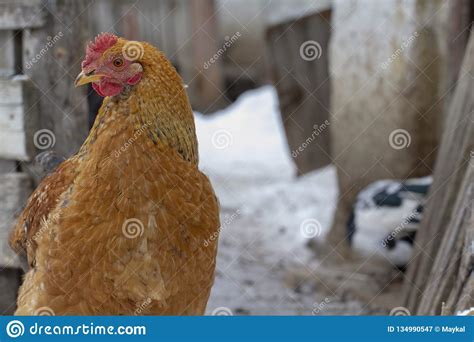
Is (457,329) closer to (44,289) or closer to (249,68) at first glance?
(44,289)

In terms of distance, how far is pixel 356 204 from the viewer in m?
5.38

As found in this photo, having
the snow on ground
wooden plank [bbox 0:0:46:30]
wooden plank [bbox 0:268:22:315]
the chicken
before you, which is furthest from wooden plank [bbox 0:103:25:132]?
the snow on ground

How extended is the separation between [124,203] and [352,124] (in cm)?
324

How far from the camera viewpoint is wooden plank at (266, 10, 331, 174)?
7.03m

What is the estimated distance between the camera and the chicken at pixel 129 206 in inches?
102

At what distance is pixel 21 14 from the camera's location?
350 cm

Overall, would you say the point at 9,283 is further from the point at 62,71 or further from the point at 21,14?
the point at 21,14

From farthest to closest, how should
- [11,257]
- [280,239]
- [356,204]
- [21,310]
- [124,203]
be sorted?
[280,239], [356,204], [11,257], [21,310], [124,203]

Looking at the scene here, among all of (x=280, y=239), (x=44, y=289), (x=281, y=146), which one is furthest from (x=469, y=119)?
(x=281, y=146)

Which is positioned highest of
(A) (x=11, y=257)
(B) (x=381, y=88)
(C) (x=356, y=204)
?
(B) (x=381, y=88)

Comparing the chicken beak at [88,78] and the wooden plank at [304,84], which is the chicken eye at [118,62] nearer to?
the chicken beak at [88,78]

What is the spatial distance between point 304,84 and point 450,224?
3717mm

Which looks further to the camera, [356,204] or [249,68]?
[249,68]

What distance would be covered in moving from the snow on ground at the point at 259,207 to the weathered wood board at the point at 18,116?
1.44m
